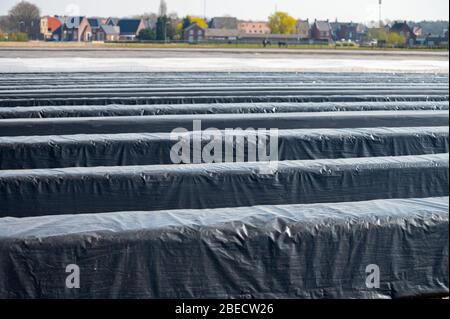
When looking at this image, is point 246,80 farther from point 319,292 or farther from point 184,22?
point 184,22

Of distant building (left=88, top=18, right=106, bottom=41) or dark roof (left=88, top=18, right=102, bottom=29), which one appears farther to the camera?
dark roof (left=88, top=18, right=102, bottom=29)

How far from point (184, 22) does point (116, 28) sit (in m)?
13.3

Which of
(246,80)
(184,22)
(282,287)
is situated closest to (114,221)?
(282,287)

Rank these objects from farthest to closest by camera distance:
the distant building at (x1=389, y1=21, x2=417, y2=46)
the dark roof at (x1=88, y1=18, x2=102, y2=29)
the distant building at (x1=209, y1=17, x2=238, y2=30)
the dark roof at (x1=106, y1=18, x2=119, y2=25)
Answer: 1. the distant building at (x1=209, y1=17, x2=238, y2=30)
2. the dark roof at (x1=106, y1=18, x2=119, y2=25)
3. the dark roof at (x1=88, y1=18, x2=102, y2=29)
4. the distant building at (x1=389, y1=21, x2=417, y2=46)

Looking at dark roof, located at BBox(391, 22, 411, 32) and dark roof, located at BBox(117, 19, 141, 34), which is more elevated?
dark roof, located at BBox(117, 19, 141, 34)

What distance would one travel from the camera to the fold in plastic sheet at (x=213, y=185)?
6246 mm

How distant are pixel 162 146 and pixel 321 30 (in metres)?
102

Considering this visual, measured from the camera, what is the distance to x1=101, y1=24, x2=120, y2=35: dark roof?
337 ft

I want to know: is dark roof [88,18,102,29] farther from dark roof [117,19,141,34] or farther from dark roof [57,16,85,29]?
dark roof [57,16,85,29]

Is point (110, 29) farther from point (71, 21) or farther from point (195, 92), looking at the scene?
point (195, 92)

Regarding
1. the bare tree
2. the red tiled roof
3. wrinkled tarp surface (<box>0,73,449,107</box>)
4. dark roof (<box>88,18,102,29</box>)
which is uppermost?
dark roof (<box>88,18,102,29</box>)

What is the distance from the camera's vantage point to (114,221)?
4.76 meters

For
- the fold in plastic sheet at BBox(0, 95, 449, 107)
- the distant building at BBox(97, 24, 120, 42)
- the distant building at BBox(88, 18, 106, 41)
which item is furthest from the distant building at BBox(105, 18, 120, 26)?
the fold in plastic sheet at BBox(0, 95, 449, 107)

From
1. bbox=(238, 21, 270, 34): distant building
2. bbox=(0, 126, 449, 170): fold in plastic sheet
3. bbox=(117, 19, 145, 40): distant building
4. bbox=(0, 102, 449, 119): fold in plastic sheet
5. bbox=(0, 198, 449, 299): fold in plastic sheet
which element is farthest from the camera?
bbox=(238, 21, 270, 34): distant building
